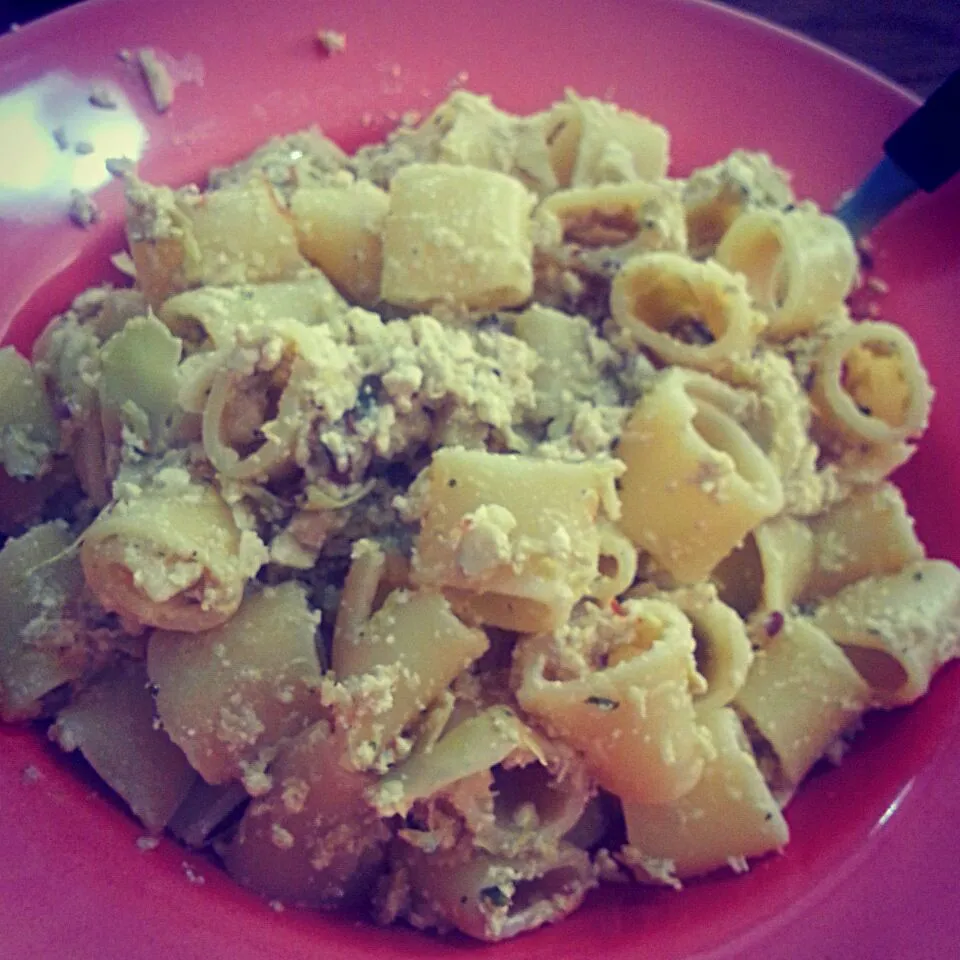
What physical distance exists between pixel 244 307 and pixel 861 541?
108 cm

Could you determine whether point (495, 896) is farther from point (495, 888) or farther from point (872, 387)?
point (872, 387)

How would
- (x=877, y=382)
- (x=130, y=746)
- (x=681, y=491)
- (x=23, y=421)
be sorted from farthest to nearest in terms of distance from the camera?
1. (x=877, y=382)
2. (x=23, y=421)
3. (x=681, y=491)
4. (x=130, y=746)

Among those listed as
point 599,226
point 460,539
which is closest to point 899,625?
point 460,539

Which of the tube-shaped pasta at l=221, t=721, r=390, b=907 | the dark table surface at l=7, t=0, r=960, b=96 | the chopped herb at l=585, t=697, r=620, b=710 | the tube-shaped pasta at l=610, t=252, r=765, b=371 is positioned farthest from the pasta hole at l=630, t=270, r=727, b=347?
the dark table surface at l=7, t=0, r=960, b=96

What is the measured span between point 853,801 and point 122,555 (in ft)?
3.68

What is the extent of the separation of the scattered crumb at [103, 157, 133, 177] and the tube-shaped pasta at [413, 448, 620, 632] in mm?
900

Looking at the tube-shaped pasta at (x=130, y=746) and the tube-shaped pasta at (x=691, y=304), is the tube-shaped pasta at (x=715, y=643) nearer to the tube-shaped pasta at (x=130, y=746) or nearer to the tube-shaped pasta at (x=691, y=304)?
the tube-shaped pasta at (x=691, y=304)

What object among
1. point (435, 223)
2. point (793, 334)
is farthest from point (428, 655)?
point (793, 334)

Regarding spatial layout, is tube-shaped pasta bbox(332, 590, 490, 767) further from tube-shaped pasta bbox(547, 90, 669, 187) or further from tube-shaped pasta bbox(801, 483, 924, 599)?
tube-shaped pasta bbox(547, 90, 669, 187)

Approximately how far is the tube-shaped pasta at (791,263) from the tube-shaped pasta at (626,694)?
639mm

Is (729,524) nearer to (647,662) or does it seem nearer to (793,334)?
(647,662)

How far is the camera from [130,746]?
1.50m

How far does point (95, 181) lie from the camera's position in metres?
1.92

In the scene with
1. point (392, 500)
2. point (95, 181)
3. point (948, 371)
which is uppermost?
point (95, 181)
